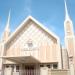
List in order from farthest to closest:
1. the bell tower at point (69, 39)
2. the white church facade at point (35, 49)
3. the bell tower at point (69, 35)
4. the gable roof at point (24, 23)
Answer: the gable roof at point (24, 23) < the bell tower at point (69, 35) < the white church facade at point (35, 49) < the bell tower at point (69, 39)

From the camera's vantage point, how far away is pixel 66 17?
23375 millimetres

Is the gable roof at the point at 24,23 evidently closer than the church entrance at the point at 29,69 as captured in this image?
No

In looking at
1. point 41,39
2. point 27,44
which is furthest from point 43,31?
point 27,44

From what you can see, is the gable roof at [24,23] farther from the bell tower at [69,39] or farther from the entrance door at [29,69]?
the entrance door at [29,69]

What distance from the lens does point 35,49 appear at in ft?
71.6

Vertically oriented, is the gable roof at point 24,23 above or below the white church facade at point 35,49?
above

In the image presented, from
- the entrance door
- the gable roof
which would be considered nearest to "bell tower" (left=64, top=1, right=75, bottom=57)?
the gable roof

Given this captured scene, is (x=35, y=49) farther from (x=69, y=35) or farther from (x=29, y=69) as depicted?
(x=69, y=35)

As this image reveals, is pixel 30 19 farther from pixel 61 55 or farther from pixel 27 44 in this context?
pixel 61 55

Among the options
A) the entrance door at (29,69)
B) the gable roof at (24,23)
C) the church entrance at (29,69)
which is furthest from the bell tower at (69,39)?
the entrance door at (29,69)

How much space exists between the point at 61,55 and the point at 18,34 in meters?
6.66

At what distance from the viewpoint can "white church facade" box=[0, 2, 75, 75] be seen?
20547 mm

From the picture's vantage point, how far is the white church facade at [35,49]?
20547mm

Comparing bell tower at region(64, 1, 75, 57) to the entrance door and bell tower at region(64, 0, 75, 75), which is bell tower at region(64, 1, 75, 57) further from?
the entrance door
